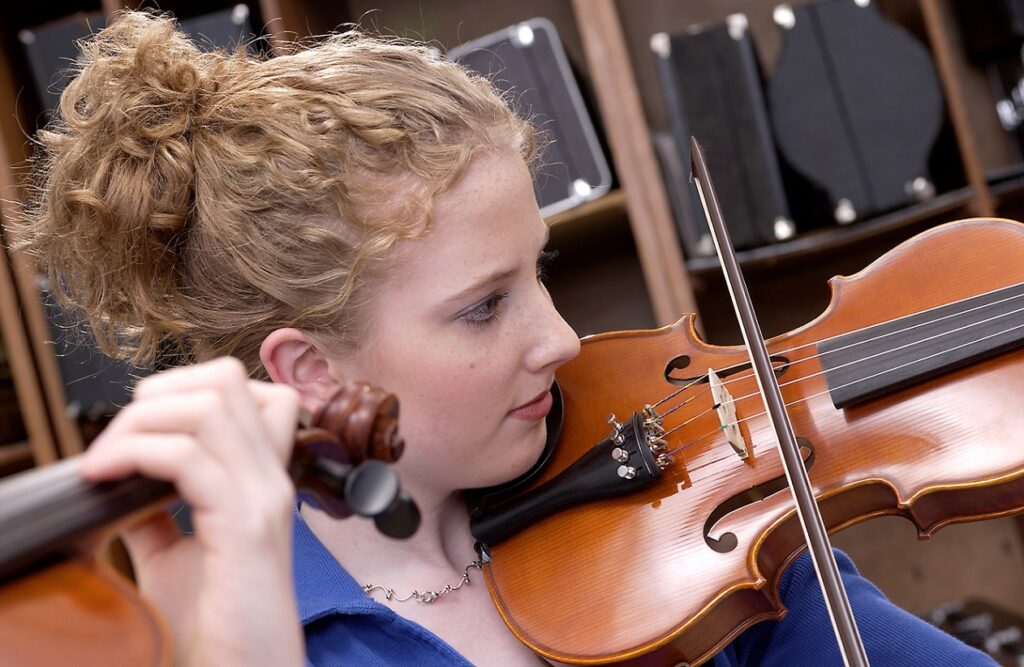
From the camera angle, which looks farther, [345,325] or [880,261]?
[880,261]

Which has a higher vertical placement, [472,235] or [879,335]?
[472,235]

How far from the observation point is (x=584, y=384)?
37.4 inches

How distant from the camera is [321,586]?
2.66 ft

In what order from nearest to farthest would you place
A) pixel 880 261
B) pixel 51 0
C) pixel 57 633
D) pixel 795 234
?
1. pixel 57 633
2. pixel 880 261
3. pixel 795 234
4. pixel 51 0

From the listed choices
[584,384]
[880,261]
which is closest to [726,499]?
[584,384]

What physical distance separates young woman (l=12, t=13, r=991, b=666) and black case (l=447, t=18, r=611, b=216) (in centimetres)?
78

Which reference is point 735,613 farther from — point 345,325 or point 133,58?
point 133,58

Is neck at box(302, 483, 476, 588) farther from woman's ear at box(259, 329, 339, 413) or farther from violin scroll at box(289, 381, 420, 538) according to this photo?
violin scroll at box(289, 381, 420, 538)

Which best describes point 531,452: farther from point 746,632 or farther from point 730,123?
point 730,123

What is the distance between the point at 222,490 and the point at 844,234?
4.69 feet

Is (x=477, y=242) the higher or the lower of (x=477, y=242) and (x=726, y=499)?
the higher

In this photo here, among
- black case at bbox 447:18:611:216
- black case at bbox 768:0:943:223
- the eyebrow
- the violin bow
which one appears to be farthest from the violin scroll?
black case at bbox 768:0:943:223

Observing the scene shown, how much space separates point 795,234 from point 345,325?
1061 millimetres

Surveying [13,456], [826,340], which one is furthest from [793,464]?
[13,456]
